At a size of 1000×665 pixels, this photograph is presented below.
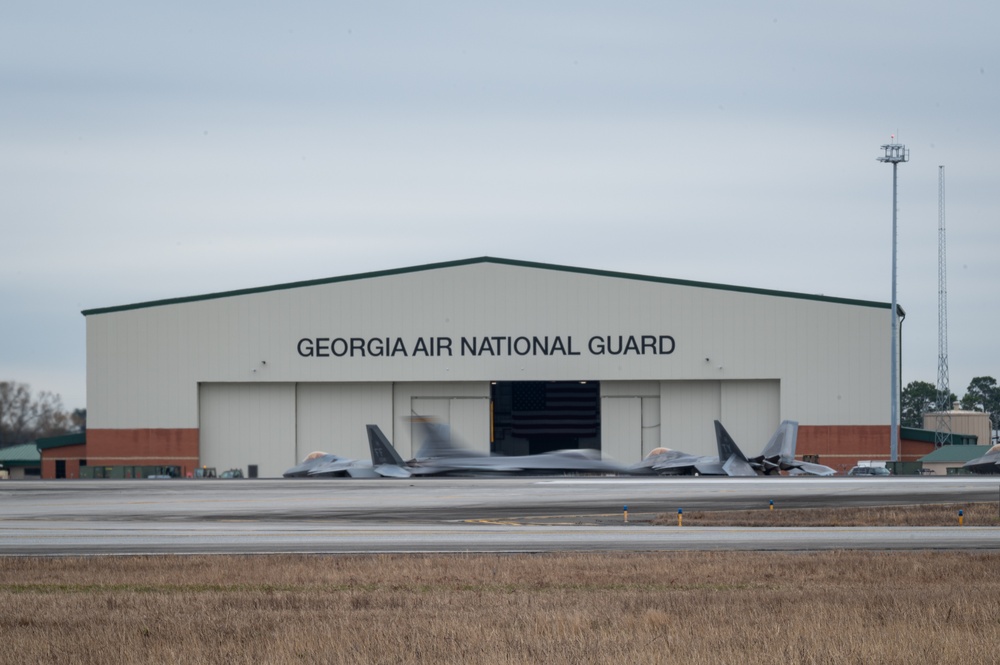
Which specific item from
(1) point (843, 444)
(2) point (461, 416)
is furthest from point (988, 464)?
(2) point (461, 416)

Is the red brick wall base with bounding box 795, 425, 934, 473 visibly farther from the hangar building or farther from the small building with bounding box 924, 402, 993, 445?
the small building with bounding box 924, 402, 993, 445

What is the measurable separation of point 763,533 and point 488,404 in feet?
124

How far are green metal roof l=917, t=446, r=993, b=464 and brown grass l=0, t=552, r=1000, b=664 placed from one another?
51499 mm

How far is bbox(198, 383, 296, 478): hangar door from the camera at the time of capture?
63.9 metres

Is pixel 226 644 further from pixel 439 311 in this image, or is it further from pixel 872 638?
pixel 439 311

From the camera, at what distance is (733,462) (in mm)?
49906

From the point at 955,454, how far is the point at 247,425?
149 feet

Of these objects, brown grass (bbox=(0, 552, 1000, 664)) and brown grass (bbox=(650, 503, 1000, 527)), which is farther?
brown grass (bbox=(650, 503, 1000, 527))

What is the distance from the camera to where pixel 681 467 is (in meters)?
53.7

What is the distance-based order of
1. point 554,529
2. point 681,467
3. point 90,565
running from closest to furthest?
point 90,565 < point 554,529 < point 681,467

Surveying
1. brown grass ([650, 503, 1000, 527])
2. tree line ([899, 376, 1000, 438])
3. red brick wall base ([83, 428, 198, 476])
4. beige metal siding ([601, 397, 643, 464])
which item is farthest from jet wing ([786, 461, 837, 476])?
tree line ([899, 376, 1000, 438])

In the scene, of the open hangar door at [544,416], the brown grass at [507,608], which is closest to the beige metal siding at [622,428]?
the open hangar door at [544,416]

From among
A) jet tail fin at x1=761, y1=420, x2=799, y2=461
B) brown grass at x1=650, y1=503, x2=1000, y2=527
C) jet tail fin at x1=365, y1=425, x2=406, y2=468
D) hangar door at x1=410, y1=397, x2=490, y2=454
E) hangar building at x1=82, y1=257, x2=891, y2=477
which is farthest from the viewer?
hangar door at x1=410, y1=397, x2=490, y2=454

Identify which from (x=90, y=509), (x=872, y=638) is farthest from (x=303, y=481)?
(x=872, y=638)
